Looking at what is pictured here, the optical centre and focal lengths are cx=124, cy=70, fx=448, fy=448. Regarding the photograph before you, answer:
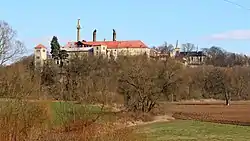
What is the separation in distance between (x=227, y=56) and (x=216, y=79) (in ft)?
151

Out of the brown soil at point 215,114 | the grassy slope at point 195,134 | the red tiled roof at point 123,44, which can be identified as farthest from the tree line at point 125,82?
the red tiled roof at point 123,44

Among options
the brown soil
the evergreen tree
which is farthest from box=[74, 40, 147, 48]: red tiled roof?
the brown soil

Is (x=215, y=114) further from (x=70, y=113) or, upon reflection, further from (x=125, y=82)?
(x=70, y=113)

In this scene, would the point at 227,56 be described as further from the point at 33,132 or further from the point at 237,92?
the point at 33,132

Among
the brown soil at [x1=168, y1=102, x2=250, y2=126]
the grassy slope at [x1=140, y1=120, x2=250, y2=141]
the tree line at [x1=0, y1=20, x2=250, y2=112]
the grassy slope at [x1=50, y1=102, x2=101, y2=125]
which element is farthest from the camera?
the brown soil at [x1=168, y1=102, x2=250, y2=126]

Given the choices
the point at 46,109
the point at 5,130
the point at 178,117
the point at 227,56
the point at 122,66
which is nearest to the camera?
the point at 5,130

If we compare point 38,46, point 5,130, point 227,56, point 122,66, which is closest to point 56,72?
point 122,66

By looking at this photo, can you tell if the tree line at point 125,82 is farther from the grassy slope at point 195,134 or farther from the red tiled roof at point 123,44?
the red tiled roof at point 123,44

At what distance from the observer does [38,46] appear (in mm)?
121625

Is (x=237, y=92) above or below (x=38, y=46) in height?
below

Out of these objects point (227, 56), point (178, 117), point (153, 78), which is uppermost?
point (227, 56)

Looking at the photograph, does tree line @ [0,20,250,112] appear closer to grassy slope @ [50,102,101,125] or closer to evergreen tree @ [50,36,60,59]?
evergreen tree @ [50,36,60,59]

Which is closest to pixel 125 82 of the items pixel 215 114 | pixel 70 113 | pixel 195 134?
pixel 215 114

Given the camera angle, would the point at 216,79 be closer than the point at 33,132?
No
